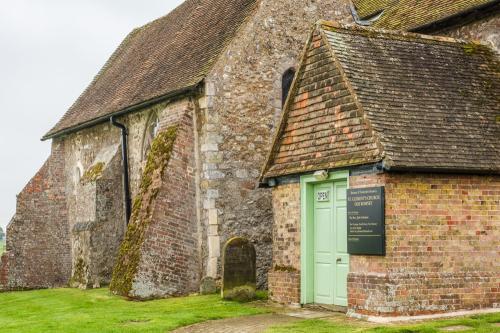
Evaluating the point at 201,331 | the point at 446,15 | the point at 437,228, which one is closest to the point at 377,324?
the point at 437,228

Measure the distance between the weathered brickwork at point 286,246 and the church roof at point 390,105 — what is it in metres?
0.57

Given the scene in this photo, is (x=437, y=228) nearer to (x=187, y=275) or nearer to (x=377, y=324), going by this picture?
(x=377, y=324)

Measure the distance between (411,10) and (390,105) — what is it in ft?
23.1

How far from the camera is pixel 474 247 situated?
47.3 feet

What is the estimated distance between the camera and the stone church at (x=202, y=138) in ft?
64.6

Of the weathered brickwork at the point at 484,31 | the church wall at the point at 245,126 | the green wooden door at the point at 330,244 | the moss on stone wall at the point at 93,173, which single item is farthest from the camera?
the moss on stone wall at the point at 93,173

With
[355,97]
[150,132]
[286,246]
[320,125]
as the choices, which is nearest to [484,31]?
[355,97]

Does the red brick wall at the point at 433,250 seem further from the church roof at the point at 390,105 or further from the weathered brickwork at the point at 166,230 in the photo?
the weathered brickwork at the point at 166,230

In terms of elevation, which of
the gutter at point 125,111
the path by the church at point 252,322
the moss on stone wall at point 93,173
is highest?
the gutter at point 125,111

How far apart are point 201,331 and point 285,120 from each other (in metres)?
5.34

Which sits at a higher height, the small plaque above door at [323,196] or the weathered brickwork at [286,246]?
the small plaque above door at [323,196]

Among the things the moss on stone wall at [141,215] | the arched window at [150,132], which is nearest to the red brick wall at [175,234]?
the moss on stone wall at [141,215]

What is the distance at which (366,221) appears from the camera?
1414 centimetres

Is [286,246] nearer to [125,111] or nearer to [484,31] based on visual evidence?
[484,31]
